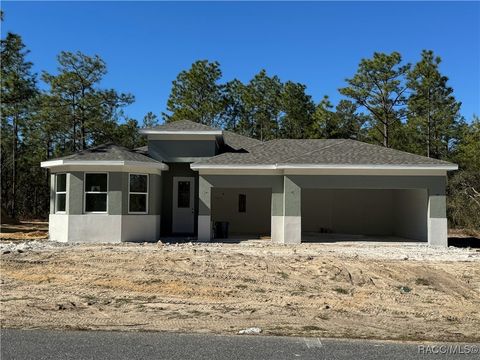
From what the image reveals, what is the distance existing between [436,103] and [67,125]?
2615 centimetres

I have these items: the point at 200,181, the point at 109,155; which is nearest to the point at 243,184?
the point at 200,181

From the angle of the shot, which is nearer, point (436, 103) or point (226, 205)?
point (226, 205)

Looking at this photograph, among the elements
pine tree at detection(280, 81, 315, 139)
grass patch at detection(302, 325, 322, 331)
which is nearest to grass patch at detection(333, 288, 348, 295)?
grass patch at detection(302, 325, 322, 331)

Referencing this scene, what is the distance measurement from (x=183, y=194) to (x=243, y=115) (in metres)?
22.7

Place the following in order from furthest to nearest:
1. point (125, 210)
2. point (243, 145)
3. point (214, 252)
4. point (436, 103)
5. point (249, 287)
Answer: point (436, 103) < point (243, 145) < point (125, 210) < point (214, 252) < point (249, 287)

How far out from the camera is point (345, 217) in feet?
77.8

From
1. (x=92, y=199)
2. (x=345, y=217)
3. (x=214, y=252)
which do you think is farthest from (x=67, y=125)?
(x=214, y=252)

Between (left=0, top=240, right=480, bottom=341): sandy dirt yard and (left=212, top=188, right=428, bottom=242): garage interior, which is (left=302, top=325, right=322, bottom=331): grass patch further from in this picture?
(left=212, top=188, right=428, bottom=242): garage interior

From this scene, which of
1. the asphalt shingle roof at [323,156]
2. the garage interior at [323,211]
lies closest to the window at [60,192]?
the asphalt shingle roof at [323,156]

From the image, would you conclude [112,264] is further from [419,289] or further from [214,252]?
[419,289]

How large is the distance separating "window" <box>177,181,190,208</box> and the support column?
9.58 m

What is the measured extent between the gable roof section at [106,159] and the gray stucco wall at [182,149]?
1.28m

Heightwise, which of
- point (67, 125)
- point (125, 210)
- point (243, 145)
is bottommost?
point (125, 210)

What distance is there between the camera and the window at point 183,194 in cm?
2055
